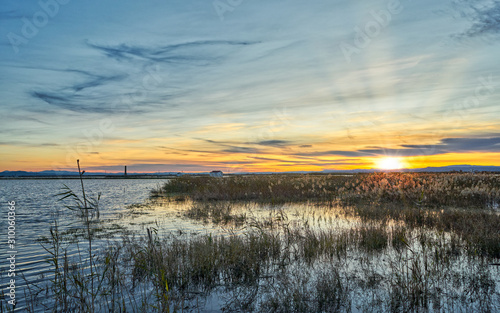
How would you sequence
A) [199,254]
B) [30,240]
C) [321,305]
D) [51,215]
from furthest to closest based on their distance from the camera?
[51,215]
[30,240]
[199,254]
[321,305]

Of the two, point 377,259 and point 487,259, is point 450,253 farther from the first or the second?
point 377,259

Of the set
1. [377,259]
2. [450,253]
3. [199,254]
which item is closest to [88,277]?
[199,254]

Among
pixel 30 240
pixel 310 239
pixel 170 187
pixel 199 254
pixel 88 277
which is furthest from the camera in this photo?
pixel 170 187

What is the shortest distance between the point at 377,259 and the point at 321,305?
10.1 feet

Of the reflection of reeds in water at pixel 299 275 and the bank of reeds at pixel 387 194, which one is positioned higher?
the bank of reeds at pixel 387 194

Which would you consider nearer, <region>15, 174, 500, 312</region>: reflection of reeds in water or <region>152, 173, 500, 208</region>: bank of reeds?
<region>15, 174, 500, 312</region>: reflection of reeds in water

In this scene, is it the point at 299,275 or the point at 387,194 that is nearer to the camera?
the point at 299,275

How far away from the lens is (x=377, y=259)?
301 inches

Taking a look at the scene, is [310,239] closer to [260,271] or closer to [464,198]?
[260,271]

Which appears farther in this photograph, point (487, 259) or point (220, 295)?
point (487, 259)

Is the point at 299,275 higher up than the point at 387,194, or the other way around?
the point at 387,194

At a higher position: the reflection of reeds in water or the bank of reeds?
the bank of reeds

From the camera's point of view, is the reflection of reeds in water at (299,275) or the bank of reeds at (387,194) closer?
the reflection of reeds in water at (299,275)

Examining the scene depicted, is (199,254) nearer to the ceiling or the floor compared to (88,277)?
nearer to the ceiling
